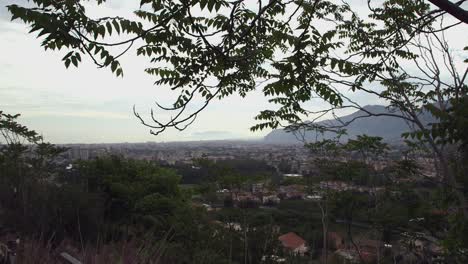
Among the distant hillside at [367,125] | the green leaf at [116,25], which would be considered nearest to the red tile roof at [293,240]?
the distant hillside at [367,125]

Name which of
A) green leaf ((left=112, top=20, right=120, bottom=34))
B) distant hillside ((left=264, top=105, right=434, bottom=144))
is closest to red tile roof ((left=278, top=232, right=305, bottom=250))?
distant hillside ((left=264, top=105, right=434, bottom=144))

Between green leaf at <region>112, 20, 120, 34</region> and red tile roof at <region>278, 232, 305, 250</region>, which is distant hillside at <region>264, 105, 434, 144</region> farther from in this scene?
green leaf at <region>112, 20, 120, 34</region>

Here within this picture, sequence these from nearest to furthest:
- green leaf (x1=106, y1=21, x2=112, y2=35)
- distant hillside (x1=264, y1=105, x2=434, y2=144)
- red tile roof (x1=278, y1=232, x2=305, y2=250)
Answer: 1. green leaf (x1=106, y1=21, x2=112, y2=35)
2. distant hillside (x1=264, y1=105, x2=434, y2=144)
3. red tile roof (x1=278, y1=232, x2=305, y2=250)

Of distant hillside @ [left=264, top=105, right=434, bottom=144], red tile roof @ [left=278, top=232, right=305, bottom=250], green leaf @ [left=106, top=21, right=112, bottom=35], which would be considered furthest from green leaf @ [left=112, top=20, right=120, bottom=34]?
red tile roof @ [left=278, top=232, right=305, bottom=250]

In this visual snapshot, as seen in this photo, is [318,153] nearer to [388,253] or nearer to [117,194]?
[388,253]

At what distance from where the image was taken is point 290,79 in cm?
268

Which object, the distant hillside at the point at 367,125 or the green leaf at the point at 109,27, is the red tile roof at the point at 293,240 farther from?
the green leaf at the point at 109,27

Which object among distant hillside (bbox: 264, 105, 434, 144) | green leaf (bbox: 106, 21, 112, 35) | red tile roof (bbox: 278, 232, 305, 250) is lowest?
red tile roof (bbox: 278, 232, 305, 250)

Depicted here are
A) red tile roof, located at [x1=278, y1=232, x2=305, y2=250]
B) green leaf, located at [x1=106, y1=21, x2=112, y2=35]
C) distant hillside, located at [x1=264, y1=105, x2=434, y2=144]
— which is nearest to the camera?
green leaf, located at [x1=106, y1=21, x2=112, y2=35]

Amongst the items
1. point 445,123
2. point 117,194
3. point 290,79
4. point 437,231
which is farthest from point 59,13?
point 117,194

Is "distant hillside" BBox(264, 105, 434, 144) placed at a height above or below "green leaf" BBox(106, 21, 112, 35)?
below

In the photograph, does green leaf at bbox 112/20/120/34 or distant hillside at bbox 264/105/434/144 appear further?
distant hillside at bbox 264/105/434/144

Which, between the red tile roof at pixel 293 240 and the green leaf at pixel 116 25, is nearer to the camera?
the green leaf at pixel 116 25

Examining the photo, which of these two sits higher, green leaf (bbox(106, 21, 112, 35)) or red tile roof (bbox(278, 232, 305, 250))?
green leaf (bbox(106, 21, 112, 35))
